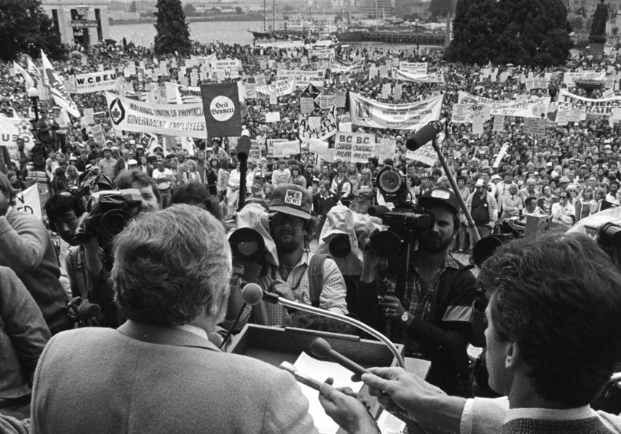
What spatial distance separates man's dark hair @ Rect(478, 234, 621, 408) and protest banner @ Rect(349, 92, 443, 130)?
39.2 ft

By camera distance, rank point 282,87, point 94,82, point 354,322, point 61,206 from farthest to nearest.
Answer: point 282,87 → point 94,82 → point 61,206 → point 354,322

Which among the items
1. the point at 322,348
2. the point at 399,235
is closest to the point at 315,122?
the point at 399,235

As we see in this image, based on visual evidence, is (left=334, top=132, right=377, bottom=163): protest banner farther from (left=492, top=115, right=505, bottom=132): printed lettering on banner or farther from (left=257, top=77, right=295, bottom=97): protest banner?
(left=257, top=77, right=295, bottom=97): protest banner

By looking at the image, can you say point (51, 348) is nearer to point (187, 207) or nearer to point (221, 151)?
point (187, 207)

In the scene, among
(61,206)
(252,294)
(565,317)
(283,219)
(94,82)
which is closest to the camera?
(565,317)

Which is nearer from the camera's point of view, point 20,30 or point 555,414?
point 555,414

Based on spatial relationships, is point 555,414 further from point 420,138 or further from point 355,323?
point 420,138

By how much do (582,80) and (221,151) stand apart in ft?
52.6

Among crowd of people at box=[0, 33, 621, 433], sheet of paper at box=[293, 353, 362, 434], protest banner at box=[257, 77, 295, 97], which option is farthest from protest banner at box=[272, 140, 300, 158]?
sheet of paper at box=[293, 353, 362, 434]

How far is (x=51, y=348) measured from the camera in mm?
1385

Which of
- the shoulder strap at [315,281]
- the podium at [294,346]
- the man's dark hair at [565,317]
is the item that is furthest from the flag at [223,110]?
the man's dark hair at [565,317]

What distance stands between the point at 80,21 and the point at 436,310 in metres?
68.4

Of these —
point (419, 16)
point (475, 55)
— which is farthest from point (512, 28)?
point (419, 16)

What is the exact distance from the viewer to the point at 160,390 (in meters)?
1.26
